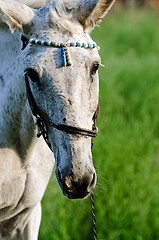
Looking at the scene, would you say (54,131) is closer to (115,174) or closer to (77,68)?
(77,68)

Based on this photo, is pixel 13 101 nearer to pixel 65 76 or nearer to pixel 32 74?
pixel 32 74

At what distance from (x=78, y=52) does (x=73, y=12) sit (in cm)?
23

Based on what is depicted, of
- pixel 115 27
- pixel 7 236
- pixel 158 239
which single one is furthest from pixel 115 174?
pixel 115 27

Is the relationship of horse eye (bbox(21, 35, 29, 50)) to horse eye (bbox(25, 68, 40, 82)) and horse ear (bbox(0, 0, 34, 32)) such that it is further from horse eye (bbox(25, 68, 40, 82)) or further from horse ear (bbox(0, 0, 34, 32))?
horse eye (bbox(25, 68, 40, 82))

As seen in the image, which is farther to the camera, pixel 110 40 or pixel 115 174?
pixel 110 40

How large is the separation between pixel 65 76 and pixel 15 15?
424 mm

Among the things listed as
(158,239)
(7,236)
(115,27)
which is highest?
(7,236)

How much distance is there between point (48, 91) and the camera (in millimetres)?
3518

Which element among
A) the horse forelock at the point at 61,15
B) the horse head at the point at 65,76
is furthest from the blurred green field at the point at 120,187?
the horse forelock at the point at 61,15

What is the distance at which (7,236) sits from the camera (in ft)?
14.9

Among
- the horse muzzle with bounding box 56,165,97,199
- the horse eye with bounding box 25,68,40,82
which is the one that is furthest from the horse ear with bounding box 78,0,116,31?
the horse muzzle with bounding box 56,165,97,199

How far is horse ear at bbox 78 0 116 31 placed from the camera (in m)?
3.69

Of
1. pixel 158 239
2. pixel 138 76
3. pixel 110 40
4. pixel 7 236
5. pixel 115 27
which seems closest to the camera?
pixel 7 236

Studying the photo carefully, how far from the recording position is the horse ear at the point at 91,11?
3.69 metres
